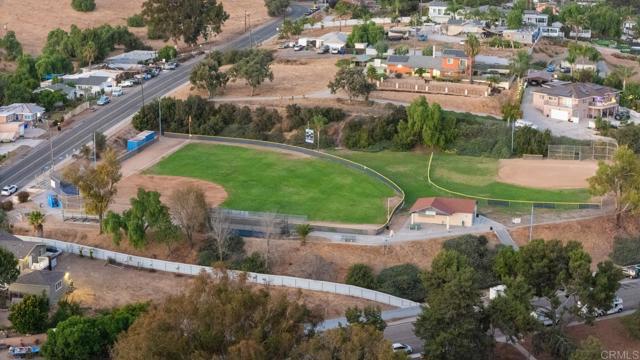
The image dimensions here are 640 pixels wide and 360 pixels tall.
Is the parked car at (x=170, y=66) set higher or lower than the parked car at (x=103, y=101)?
higher

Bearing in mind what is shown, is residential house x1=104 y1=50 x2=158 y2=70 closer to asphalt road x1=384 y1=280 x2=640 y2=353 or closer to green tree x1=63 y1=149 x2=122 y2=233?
green tree x1=63 y1=149 x2=122 y2=233

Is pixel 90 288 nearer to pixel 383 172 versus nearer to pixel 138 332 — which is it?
pixel 138 332

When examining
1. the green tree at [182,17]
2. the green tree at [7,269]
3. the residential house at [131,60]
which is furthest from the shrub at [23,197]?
the green tree at [182,17]

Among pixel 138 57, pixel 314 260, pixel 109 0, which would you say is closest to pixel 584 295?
pixel 314 260

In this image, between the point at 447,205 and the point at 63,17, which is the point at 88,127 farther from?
the point at 63,17

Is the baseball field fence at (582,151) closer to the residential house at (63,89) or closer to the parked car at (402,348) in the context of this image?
the parked car at (402,348)
